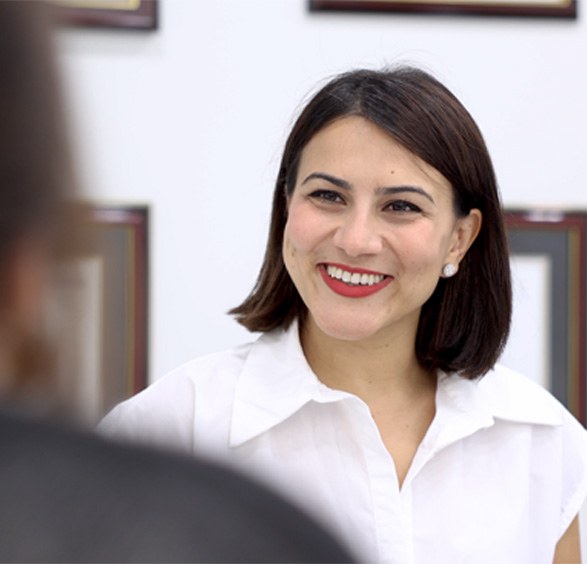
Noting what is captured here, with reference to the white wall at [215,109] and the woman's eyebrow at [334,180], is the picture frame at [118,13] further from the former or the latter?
the woman's eyebrow at [334,180]

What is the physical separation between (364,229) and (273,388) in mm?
307

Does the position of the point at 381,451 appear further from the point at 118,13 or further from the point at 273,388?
the point at 118,13

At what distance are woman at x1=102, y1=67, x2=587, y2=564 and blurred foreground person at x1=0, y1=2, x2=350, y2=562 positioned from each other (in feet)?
3.83

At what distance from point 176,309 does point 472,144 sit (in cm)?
88

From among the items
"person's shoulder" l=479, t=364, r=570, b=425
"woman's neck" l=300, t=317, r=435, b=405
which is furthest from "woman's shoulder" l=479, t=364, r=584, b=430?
"woman's neck" l=300, t=317, r=435, b=405

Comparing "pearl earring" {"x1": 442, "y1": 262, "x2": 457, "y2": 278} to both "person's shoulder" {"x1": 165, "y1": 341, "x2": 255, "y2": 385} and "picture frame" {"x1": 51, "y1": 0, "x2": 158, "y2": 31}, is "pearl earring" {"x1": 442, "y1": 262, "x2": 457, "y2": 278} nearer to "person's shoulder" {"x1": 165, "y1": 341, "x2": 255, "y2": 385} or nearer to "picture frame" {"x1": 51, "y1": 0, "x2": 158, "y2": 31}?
"person's shoulder" {"x1": 165, "y1": 341, "x2": 255, "y2": 385}

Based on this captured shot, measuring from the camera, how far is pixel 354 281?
1724mm

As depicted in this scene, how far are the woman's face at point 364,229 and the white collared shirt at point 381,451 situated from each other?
0.15m

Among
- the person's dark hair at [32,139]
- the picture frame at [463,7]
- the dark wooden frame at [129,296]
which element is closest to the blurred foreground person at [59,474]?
the person's dark hair at [32,139]

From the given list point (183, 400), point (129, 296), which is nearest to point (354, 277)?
point (183, 400)

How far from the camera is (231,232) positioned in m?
2.41

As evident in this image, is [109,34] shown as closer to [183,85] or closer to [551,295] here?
[183,85]

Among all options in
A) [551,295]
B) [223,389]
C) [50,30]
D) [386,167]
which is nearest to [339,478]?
[223,389]

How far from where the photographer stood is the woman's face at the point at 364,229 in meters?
1.71
